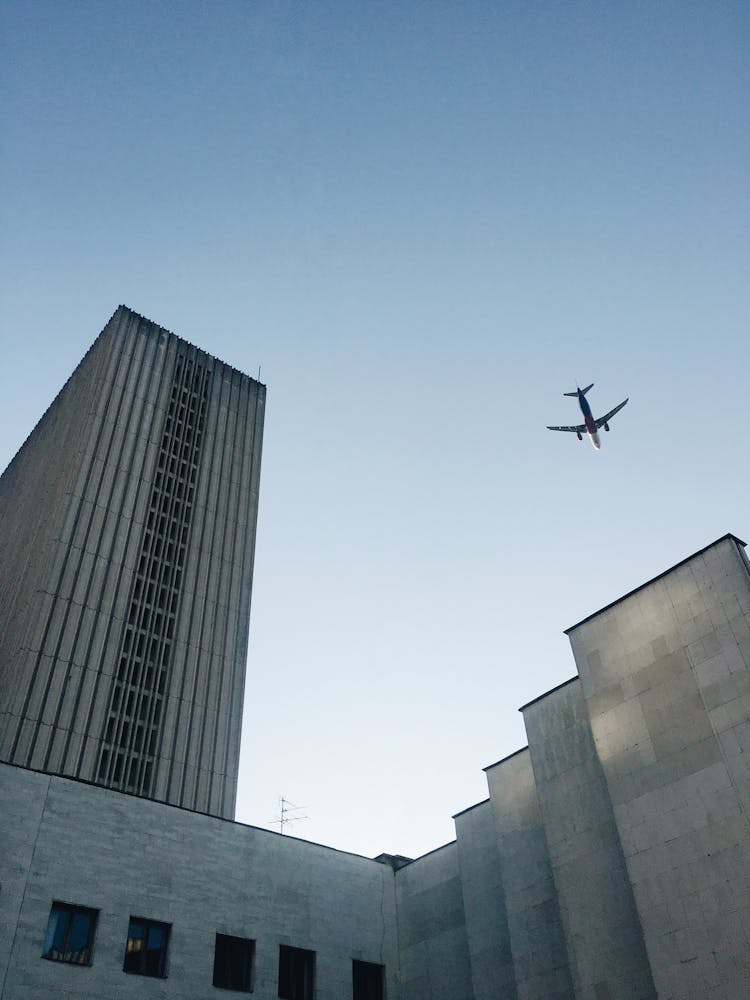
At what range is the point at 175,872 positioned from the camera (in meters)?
34.9

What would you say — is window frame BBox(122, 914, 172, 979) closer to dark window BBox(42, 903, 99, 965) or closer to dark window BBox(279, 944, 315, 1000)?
dark window BBox(42, 903, 99, 965)

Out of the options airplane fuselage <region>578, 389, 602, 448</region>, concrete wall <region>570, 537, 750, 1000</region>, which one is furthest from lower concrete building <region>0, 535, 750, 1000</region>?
airplane fuselage <region>578, 389, 602, 448</region>

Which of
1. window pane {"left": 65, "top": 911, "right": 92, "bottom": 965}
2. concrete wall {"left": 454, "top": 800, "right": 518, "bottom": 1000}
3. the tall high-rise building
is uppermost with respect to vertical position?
the tall high-rise building

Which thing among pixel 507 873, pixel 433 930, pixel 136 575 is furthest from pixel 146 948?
pixel 136 575

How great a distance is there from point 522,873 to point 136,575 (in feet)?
147

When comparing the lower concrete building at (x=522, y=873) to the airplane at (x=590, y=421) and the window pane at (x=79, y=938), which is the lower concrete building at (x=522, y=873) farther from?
the airplane at (x=590, y=421)

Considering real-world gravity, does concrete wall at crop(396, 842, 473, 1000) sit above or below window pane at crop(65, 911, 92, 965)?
above

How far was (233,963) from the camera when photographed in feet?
115

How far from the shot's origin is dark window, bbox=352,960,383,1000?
128ft

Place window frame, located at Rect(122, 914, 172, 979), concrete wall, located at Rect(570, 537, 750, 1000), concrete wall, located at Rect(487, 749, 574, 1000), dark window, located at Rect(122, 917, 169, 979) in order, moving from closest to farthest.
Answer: concrete wall, located at Rect(570, 537, 750, 1000) < window frame, located at Rect(122, 914, 172, 979) < dark window, located at Rect(122, 917, 169, 979) < concrete wall, located at Rect(487, 749, 574, 1000)

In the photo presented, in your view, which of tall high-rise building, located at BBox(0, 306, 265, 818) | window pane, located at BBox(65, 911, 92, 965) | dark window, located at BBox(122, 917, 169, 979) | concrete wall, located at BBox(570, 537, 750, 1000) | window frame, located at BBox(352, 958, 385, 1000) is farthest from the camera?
tall high-rise building, located at BBox(0, 306, 265, 818)

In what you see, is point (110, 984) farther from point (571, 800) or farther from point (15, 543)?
point (15, 543)

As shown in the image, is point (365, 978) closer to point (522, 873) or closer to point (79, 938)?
point (522, 873)

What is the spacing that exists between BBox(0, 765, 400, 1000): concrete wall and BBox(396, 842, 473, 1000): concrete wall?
535mm
